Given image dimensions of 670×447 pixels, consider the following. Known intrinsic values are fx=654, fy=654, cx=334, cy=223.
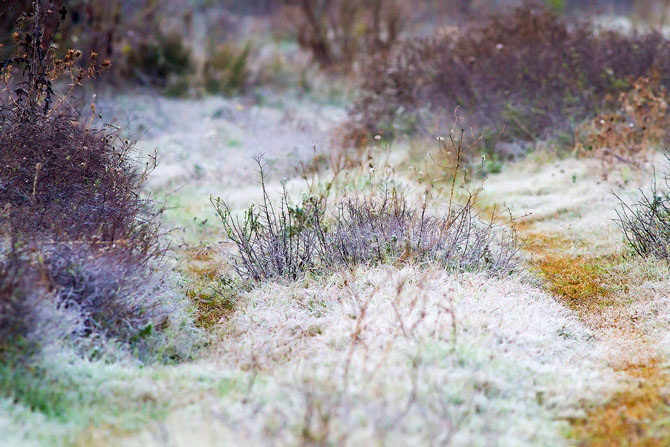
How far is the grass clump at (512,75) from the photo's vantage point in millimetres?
7723

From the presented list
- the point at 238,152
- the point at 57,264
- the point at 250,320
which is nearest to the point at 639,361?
the point at 250,320

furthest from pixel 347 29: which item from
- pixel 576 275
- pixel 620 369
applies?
pixel 620 369

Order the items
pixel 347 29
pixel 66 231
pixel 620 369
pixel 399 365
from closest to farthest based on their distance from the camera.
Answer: pixel 399 365
pixel 620 369
pixel 66 231
pixel 347 29

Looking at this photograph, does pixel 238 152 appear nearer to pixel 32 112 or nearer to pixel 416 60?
pixel 416 60

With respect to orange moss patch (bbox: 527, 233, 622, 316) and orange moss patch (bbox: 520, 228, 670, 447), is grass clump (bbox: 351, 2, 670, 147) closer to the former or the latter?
orange moss patch (bbox: 527, 233, 622, 316)

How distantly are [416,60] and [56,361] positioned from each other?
21.6ft

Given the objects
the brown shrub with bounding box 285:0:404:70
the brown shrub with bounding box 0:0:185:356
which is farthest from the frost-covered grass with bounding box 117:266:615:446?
the brown shrub with bounding box 285:0:404:70

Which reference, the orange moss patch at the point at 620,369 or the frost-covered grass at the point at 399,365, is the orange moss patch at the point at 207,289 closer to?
the frost-covered grass at the point at 399,365

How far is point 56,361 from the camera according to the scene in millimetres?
3244

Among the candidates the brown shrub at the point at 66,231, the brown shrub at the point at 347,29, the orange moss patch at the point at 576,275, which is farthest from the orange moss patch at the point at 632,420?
the brown shrub at the point at 347,29

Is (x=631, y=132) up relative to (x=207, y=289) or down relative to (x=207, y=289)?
up

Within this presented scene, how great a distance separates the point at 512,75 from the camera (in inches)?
315

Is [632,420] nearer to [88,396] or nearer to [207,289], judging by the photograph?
[88,396]

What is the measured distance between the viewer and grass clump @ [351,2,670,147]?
25.3ft
